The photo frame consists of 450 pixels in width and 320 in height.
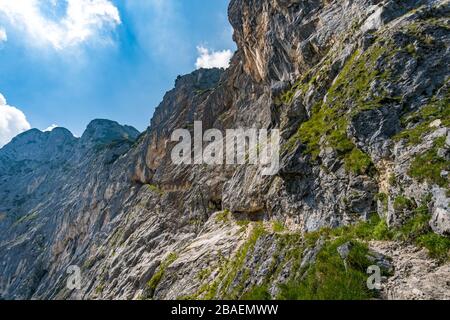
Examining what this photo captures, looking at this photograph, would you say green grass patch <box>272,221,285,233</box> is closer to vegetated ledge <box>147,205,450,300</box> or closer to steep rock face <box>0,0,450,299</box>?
steep rock face <box>0,0,450,299</box>

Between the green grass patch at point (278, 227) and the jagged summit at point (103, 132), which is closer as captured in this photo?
the green grass patch at point (278, 227)

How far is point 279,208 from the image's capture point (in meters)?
26.8

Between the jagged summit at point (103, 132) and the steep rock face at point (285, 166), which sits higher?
the jagged summit at point (103, 132)

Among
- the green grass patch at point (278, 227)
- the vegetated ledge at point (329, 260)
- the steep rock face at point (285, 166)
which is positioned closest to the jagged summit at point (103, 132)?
the steep rock face at point (285, 166)

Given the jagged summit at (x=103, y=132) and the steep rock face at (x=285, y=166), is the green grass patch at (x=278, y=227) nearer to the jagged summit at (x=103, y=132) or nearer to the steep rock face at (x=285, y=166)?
the steep rock face at (x=285, y=166)

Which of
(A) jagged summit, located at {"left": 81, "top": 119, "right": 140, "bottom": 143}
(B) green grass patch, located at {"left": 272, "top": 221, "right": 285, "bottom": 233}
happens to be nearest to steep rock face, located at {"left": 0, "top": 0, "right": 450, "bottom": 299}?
(B) green grass patch, located at {"left": 272, "top": 221, "right": 285, "bottom": 233}

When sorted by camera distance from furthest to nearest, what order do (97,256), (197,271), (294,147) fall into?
(97,256)
(197,271)
(294,147)

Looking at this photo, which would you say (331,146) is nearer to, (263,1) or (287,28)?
(287,28)

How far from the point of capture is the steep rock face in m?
16.5

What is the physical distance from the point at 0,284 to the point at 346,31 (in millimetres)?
104612

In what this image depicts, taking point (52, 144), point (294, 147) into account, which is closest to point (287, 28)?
point (294, 147)

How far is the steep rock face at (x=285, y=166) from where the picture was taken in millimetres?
16500

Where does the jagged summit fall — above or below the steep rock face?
above

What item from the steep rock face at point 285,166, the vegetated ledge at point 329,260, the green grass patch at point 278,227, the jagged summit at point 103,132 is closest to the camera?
the vegetated ledge at point 329,260
